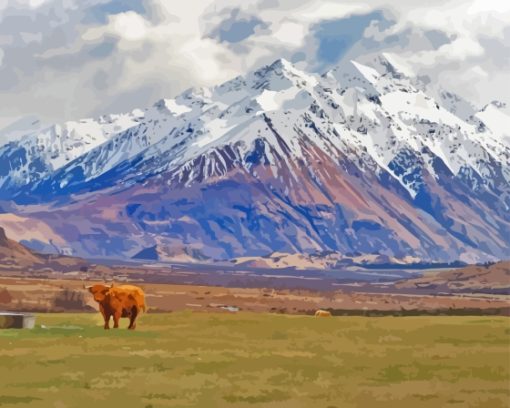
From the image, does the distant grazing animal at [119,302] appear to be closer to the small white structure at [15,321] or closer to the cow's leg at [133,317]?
the cow's leg at [133,317]

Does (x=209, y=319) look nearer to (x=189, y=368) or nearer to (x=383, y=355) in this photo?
(x=383, y=355)

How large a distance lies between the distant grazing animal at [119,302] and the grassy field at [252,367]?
3.90 ft

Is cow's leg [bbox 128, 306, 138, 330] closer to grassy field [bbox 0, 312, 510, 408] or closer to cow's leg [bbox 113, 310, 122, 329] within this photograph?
cow's leg [bbox 113, 310, 122, 329]

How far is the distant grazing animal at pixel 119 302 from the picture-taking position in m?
53.2

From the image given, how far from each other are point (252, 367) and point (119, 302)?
2040 cm

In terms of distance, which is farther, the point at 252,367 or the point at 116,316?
the point at 116,316

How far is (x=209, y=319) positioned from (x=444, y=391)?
36.2 meters

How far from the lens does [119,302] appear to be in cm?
5344

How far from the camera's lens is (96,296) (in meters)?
53.2

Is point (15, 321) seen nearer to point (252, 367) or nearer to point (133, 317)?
point (133, 317)

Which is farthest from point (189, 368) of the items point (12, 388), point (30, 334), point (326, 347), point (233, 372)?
point (30, 334)

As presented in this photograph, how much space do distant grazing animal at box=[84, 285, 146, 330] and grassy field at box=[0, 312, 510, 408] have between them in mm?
1189

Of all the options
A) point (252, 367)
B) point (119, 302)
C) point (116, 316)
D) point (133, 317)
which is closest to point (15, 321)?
point (116, 316)

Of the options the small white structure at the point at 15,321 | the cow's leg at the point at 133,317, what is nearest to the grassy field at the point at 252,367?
the cow's leg at the point at 133,317
